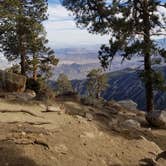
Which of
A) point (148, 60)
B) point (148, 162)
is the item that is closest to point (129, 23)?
point (148, 60)

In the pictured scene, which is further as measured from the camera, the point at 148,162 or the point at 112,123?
the point at 112,123

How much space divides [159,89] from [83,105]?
27.5ft

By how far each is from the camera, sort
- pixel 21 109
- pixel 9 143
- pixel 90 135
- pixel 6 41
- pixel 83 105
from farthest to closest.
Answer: pixel 6 41 → pixel 83 105 → pixel 21 109 → pixel 90 135 → pixel 9 143

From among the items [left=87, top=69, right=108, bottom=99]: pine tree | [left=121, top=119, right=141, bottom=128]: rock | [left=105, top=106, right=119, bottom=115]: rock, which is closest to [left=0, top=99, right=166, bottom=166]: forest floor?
[left=121, top=119, right=141, bottom=128]: rock

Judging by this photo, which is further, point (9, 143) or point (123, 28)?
point (123, 28)

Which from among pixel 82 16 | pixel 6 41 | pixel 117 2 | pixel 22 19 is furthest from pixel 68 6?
pixel 6 41

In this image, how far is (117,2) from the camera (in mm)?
28312

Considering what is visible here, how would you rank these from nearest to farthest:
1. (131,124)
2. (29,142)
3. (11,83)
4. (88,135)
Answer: (29,142) < (88,135) < (131,124) < (11,83)

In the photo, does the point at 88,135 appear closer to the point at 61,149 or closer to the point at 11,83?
the point at 61,149

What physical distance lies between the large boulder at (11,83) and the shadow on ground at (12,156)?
34.6 feet

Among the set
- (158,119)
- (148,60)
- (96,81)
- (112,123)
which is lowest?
(96,81)

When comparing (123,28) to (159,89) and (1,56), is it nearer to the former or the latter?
(159,89)

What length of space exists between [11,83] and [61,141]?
10644 millimetres

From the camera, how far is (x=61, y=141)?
13.7 m
